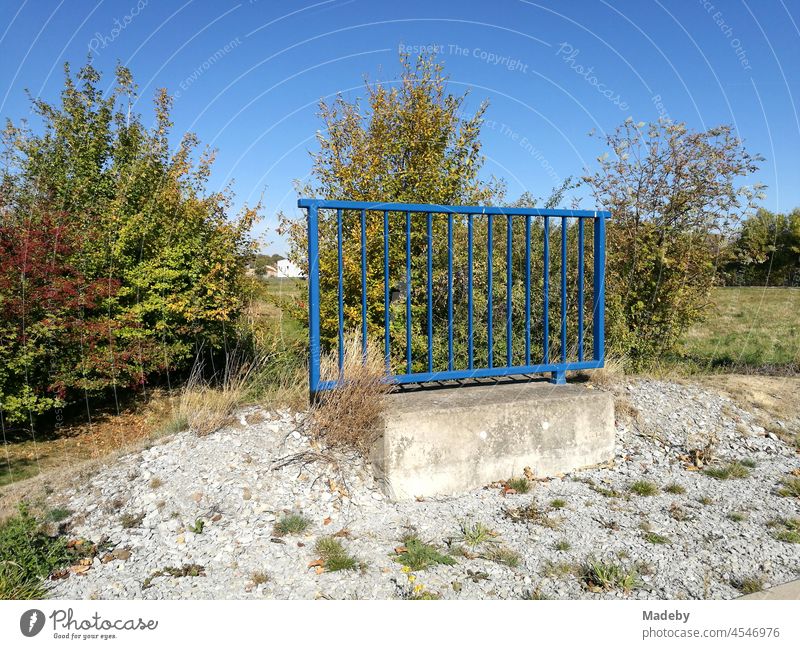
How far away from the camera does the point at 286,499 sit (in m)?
3.83

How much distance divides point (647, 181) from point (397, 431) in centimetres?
564

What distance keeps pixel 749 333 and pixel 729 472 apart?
Result: 9.16 metres

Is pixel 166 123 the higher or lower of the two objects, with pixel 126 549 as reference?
higher

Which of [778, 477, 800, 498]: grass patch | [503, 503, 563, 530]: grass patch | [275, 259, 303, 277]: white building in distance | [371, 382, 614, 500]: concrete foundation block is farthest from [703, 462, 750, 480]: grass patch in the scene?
[275, 259, 303, 277]: white building in distance

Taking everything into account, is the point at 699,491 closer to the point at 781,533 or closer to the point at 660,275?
the point at 781,533

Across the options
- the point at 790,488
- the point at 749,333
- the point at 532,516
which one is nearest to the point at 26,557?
the point at 532,516

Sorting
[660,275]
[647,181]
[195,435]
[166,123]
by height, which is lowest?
[195,435]

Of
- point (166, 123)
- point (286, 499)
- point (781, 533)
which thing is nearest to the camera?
point (781, 533)

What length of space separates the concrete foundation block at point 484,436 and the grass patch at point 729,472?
75cm

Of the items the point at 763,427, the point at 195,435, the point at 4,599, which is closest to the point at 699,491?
the point at 763,427

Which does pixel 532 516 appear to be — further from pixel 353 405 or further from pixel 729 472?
pixel 729 472

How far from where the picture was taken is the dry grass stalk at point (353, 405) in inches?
168

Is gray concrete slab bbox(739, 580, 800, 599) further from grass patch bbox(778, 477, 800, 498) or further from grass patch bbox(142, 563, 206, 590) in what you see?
grass patch bbox(142, 563, 206, 590)
